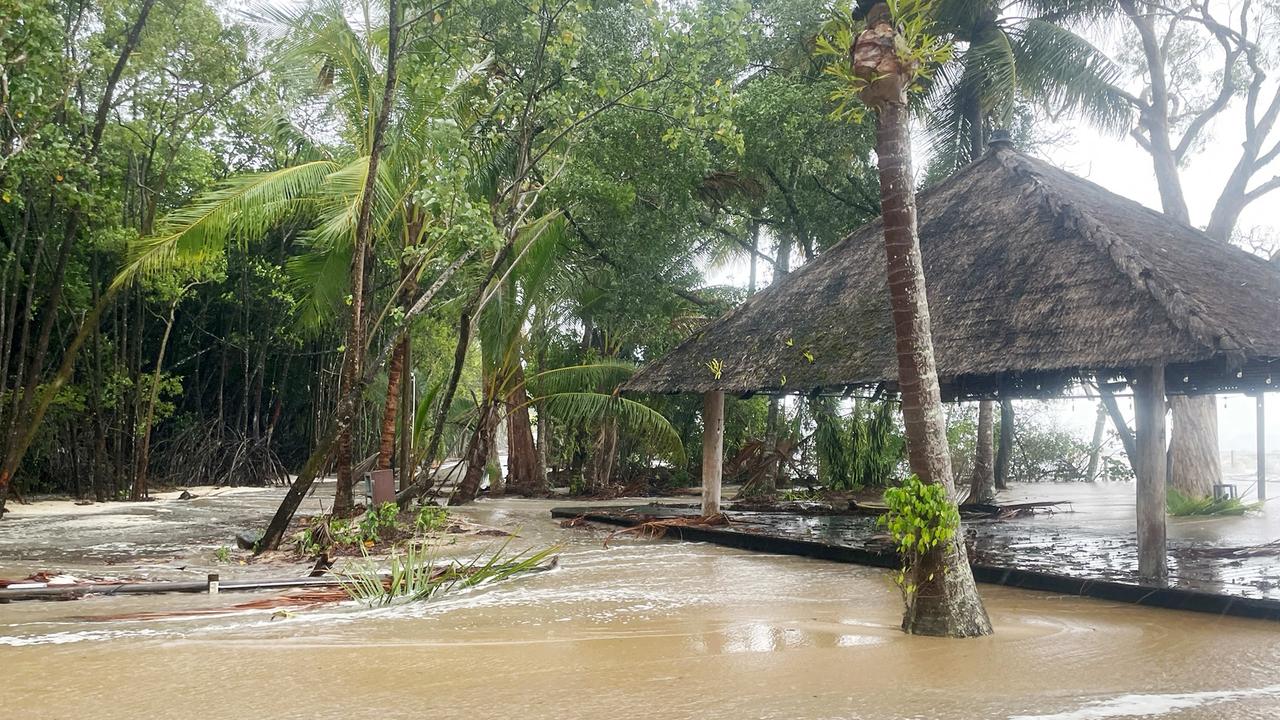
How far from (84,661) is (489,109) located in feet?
19.1

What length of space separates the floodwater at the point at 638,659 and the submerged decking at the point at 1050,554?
184 millimetres

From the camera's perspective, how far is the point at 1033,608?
536 cm

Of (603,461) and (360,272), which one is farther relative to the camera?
(603,461)

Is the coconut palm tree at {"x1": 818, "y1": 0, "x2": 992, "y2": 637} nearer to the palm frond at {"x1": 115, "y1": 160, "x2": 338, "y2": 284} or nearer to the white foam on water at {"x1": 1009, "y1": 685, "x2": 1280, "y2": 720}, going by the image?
the white foam on water at {"x1": 1009, "y1": 685, "x2": 1280, "y2": 720}

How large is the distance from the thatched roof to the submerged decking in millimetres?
1246

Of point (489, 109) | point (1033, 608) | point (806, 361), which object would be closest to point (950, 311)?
point (806, 361)

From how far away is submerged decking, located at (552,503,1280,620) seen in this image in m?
5.39

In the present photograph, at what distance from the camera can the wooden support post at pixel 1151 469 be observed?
19.5 ft

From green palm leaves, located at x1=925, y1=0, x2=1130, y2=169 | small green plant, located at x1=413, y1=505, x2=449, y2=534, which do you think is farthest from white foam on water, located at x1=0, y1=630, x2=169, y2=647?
green palm leaves, located at x1=925, y1=0, x2=1130, y2=169

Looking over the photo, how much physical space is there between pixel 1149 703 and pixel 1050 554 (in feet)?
13.0

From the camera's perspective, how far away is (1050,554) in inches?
281

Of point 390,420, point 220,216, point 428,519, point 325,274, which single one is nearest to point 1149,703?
point 428,519

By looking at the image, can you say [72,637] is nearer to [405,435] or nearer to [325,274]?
[325,274]

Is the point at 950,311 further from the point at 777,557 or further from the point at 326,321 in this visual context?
the point at 326,321
